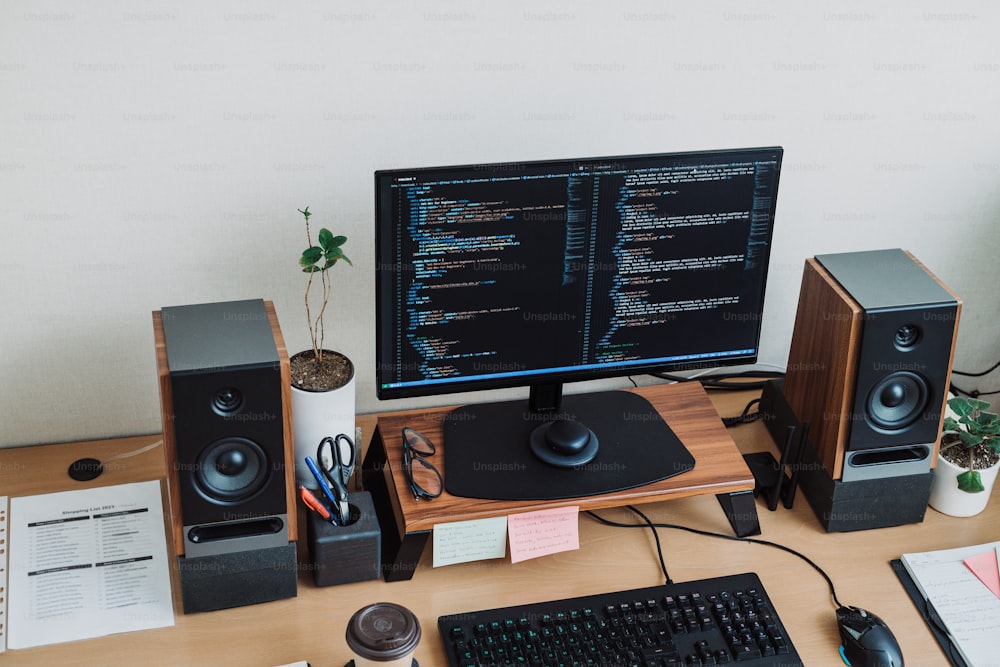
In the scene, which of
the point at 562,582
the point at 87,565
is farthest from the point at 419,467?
the point at 87,565

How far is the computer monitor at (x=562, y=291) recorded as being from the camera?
1.33 meters

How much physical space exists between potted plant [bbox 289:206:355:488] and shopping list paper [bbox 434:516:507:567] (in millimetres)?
206

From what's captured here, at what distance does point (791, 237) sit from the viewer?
1776mm

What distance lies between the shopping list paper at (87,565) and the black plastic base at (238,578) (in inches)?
2.0

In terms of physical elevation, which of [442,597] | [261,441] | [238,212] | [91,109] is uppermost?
[91,109]

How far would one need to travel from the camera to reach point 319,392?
4.64 ft

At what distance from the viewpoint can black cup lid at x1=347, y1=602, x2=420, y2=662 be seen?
1165 mm

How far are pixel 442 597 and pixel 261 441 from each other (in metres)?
0.33

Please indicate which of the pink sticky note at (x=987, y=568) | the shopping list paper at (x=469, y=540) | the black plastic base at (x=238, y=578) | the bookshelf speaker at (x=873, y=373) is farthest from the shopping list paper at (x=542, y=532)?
the pink sticky note at (x=987, y=568)

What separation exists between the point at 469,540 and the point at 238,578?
0.31 meters

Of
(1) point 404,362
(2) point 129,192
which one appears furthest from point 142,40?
(1) point 404,362

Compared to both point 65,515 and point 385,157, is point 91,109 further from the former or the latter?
point 65,515

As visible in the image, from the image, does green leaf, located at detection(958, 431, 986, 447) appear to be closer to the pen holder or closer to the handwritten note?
the handwritten note

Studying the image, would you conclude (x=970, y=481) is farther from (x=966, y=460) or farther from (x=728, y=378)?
(x=728, y=378)
